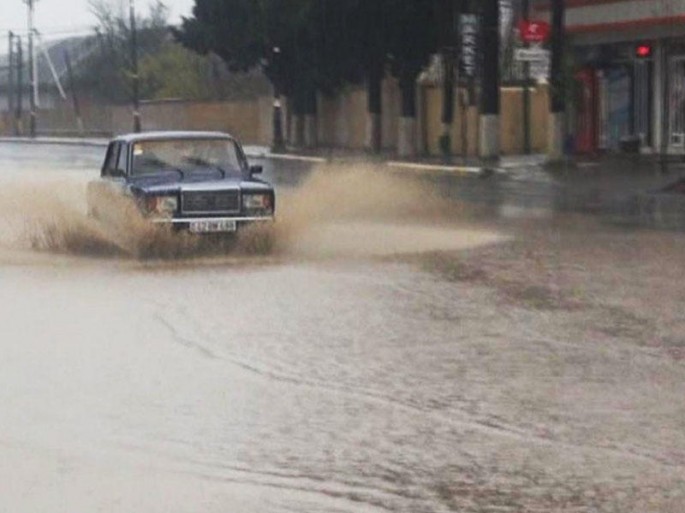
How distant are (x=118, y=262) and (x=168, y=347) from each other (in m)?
7.57

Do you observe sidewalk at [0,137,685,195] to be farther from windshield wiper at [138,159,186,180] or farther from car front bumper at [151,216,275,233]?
car front bumper at [151,216,275,233]

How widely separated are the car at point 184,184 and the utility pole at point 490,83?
25496 millimetres

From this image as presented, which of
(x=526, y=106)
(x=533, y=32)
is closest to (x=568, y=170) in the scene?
(x=533, y=32)

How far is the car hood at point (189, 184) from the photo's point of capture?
21516 mm

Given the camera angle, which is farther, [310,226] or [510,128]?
[510,128]

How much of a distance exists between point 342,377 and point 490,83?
3614 cm

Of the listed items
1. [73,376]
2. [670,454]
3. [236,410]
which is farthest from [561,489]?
[73,376]

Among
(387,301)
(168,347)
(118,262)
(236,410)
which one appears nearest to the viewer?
(236,410)

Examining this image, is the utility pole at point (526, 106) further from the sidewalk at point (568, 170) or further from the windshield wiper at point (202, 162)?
the windshield wiper at point (202, 162)

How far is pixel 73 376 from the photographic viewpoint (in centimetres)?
1267

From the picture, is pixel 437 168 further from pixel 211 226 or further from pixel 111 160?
pixel 211 226

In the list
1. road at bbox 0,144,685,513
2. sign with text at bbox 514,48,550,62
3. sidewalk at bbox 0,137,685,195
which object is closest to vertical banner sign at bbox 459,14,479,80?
sidewalk at bbox 0,137,685,195

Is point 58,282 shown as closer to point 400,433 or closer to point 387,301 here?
point 387,301

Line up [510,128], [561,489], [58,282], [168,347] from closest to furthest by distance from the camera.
Result: 1. [561,489]
2. [168,347]
3. [58,282]
4. [510,128]
